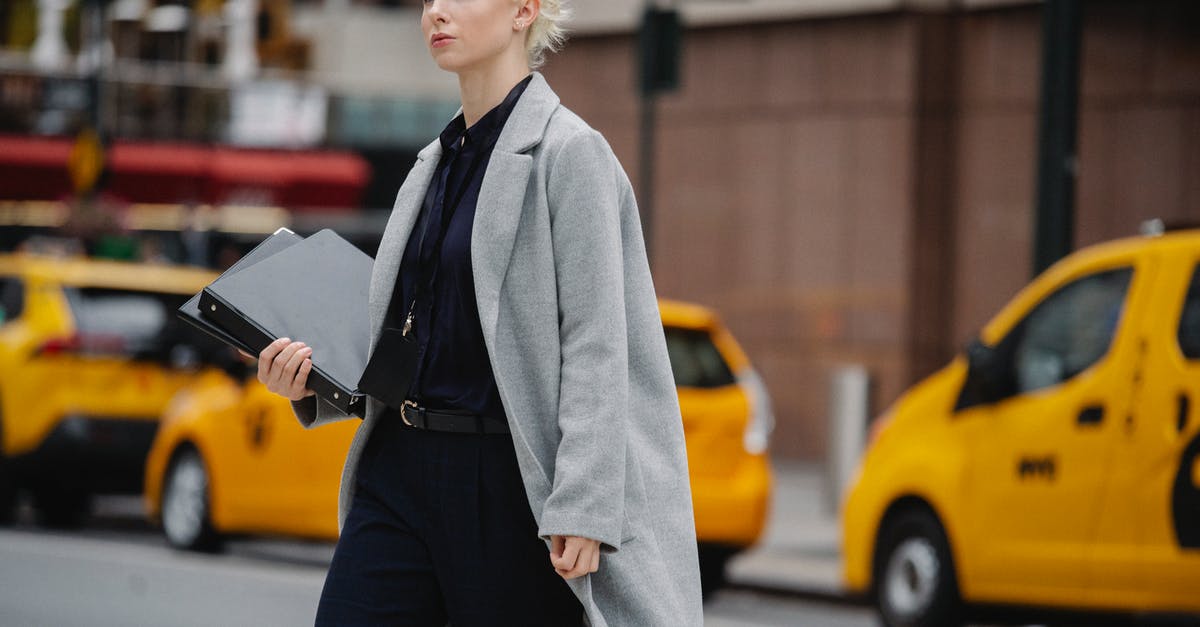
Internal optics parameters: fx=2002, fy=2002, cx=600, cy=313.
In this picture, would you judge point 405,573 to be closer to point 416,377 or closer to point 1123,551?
point 416,377

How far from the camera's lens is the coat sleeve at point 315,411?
11.6 ft

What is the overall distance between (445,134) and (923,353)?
50.8 ft

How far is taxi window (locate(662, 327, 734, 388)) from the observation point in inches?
400

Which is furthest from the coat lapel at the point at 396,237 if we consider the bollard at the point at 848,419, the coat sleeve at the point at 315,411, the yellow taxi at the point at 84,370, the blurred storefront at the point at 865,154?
the blurred storefront at the point at 865,154

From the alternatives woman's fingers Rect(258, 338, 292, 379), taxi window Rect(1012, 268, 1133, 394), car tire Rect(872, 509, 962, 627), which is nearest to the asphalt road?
car tire Rect(872, 509, 962, 627)

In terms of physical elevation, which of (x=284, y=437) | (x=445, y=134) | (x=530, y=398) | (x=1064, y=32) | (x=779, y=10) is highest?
(x=779, y=10)

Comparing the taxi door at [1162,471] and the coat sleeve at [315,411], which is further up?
the coat sleeve at [315,411]

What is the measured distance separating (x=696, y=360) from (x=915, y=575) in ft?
6.21

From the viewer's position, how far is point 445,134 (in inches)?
135

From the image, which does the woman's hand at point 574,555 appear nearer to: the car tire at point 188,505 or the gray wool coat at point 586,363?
the gray wool coat at point 586,363

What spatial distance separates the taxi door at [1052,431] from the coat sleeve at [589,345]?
4.95 metres

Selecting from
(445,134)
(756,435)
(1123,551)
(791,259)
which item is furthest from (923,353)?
(445,134)

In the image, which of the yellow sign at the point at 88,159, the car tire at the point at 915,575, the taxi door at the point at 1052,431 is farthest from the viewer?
the yellow sign at the point at 88,159

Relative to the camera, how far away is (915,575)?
8.84 meters
